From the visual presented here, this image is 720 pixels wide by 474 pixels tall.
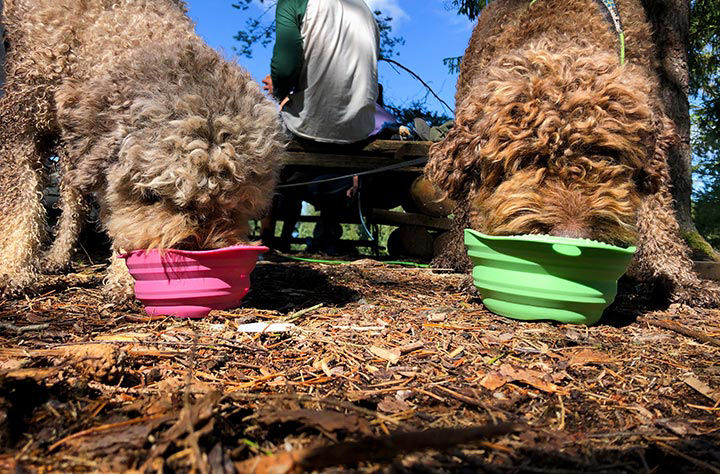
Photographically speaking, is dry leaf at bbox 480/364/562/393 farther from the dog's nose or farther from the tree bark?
the tree bark

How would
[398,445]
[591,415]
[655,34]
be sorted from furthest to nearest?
[655,34] → [591,415] → [398,445]

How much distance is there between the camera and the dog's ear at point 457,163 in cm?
373

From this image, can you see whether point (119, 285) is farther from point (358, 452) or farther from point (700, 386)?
point (700, 386)

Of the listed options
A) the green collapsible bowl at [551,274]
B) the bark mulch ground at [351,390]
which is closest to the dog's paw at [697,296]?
the bark mulch ground at [351,390]

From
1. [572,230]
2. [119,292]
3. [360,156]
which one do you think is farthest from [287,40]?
[572,230]

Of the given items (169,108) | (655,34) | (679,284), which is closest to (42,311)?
(169,108)

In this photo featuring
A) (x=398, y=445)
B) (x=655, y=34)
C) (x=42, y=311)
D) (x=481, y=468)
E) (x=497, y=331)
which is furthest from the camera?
(x=655, y=34)

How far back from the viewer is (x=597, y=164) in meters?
3.30

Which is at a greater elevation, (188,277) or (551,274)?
(551,274)

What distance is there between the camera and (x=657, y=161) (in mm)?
3676

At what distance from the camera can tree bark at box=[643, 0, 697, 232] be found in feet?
17.7

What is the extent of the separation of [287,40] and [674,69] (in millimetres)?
4177

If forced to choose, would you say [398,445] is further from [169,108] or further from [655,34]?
[655,34]

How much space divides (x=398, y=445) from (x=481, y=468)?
35cm
